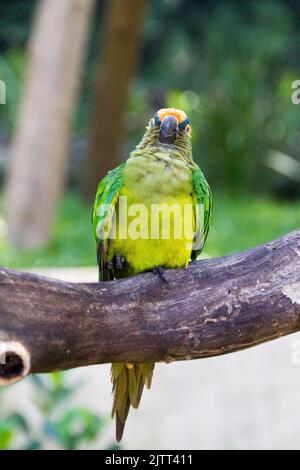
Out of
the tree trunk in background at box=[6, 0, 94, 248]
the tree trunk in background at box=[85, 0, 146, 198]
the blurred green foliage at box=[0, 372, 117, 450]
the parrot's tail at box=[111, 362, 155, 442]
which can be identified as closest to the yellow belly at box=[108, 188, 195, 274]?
the parrot's tail at box=[111, 362, 155, 442]

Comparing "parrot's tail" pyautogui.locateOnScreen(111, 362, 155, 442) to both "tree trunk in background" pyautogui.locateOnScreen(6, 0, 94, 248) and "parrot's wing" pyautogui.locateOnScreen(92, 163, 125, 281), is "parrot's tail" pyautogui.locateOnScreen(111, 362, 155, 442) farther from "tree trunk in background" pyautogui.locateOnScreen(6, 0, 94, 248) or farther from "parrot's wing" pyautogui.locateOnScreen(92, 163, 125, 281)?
"tree trunk in background" pyautogui.locateOnScreen(6, 0, 94, 248)

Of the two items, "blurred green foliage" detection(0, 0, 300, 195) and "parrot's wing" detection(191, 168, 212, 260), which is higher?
"blurred green foliage" detection(0, 0, 300, 195)

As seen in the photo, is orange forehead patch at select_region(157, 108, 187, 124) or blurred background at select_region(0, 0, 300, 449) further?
blurred background at select_region(0, 0, 300, 449)

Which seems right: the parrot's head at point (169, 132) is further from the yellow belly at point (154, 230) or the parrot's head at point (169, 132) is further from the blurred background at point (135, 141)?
the blurred background at point (135, 141)

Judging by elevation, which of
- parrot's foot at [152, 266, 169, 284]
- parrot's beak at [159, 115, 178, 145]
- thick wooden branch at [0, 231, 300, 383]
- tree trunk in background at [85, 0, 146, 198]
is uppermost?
tree trunk in background at [85, 0, 146, 198]

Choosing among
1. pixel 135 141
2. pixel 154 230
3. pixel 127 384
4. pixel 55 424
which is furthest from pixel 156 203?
pixel 135 141

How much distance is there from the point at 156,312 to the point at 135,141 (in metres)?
7.18

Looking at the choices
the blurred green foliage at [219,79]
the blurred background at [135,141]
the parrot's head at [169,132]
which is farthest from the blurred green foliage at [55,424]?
the blurred green foliage at [219,79]

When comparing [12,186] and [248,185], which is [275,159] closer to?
[248,185]

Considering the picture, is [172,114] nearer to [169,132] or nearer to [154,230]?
[169,132]

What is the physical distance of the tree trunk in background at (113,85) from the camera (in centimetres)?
752

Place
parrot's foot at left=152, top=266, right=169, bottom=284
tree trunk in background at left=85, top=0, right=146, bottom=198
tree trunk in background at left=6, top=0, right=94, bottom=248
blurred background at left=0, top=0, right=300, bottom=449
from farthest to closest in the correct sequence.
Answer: tree trunk in background at left=85, top=0, right=146, bottom=198, tree trunk in background at left=6, top=0, right=94, bottom=248, blurred background at left=0, top=0, right=300, bottom=449, parrot's foot at left=152, top=266, right=169, bottom=284

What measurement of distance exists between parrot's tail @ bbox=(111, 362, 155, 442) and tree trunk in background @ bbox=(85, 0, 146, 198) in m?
5.25

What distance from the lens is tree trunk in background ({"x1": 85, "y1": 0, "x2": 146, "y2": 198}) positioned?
7.52 meters
